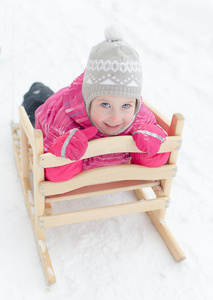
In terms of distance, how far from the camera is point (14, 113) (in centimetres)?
217

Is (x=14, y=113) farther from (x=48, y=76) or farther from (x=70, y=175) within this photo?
(x=70, y=175)

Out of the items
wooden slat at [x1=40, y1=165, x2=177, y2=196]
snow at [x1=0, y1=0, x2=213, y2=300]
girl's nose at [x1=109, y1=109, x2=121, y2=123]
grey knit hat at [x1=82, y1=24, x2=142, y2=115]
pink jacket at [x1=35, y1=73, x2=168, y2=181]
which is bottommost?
snow at [x1=0, y1=0, x2=213, y2=300]

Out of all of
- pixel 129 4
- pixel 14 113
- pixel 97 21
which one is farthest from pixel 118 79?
pixel 129 4

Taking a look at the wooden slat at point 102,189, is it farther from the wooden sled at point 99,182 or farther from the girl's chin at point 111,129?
the girl's chin at point 111,129

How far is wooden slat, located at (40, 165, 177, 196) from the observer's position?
3.93ft

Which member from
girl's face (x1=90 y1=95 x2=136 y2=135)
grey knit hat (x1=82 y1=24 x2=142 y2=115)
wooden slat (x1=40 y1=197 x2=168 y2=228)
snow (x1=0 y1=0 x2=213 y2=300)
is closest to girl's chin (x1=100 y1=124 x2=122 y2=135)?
girl's face (x1=90 y1=95 x2=136 y2=135)

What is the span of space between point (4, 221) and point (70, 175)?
0.45m

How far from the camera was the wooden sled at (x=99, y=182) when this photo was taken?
3.78ft

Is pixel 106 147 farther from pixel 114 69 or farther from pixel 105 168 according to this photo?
pixel 114 69

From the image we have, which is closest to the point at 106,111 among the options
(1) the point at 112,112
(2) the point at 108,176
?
(1) the point at 112,112

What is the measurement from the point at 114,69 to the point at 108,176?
1.20ft

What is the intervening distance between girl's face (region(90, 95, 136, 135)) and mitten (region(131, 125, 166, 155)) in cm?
7

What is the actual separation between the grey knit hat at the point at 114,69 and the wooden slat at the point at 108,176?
250mm

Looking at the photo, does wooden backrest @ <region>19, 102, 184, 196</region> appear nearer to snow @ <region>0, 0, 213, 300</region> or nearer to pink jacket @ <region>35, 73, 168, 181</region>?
pink jacket @ <region>35, 73, 168, 181</region>
